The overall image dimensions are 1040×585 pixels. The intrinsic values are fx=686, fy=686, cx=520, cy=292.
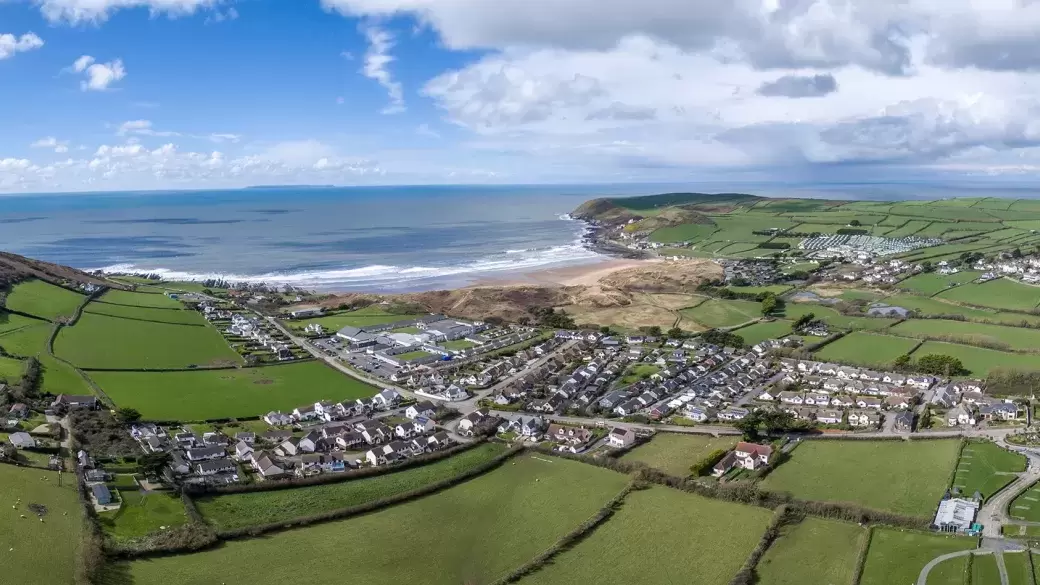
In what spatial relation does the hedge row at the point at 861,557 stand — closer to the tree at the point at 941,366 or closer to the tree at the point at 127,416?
the tree at the point at 941,366

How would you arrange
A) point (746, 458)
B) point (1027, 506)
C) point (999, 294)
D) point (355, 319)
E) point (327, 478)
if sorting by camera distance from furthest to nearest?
point (999, 294) → point (355, 319) → point (746, 458) → point (327, 478) → point (1027, 506)

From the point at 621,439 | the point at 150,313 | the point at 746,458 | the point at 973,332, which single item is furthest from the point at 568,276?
the point at 746,458

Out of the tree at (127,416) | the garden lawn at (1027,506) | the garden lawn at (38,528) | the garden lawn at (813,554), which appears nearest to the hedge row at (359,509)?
the garden lawn at (38,528)

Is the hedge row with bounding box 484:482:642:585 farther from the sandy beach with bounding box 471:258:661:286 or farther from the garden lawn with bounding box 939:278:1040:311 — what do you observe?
the sandy beach with bounding box 471:258:661:286

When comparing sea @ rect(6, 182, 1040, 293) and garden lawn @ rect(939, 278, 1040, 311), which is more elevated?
sea @ rect(6, 182, 1040, 293)

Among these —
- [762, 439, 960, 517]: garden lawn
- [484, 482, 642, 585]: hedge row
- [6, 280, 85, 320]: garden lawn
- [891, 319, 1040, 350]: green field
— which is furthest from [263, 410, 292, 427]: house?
[891, 319, 1040, 350]: green field

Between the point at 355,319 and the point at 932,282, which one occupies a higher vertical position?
the point at 355,319

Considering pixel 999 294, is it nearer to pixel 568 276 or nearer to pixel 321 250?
pixel 568 276
